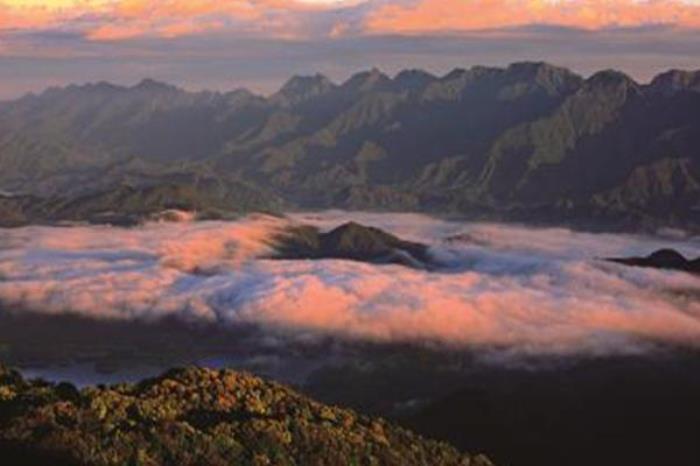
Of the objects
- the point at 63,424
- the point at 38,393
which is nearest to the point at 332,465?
the point at 63,424

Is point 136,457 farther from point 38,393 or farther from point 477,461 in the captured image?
point 477,461

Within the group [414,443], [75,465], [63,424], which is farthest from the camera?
[414,443]

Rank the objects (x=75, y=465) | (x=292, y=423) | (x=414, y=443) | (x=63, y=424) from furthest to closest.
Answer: (x=414, y=443), (x=292, y=423), (x=63, y=424), (x=75, y=465)

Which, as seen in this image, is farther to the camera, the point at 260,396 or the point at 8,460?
the point at 260,396

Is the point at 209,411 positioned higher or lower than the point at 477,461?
higher

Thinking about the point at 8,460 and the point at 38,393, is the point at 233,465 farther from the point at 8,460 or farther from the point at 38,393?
the point at 38,393

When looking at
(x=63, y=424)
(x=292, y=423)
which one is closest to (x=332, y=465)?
(x=292, y=423)
